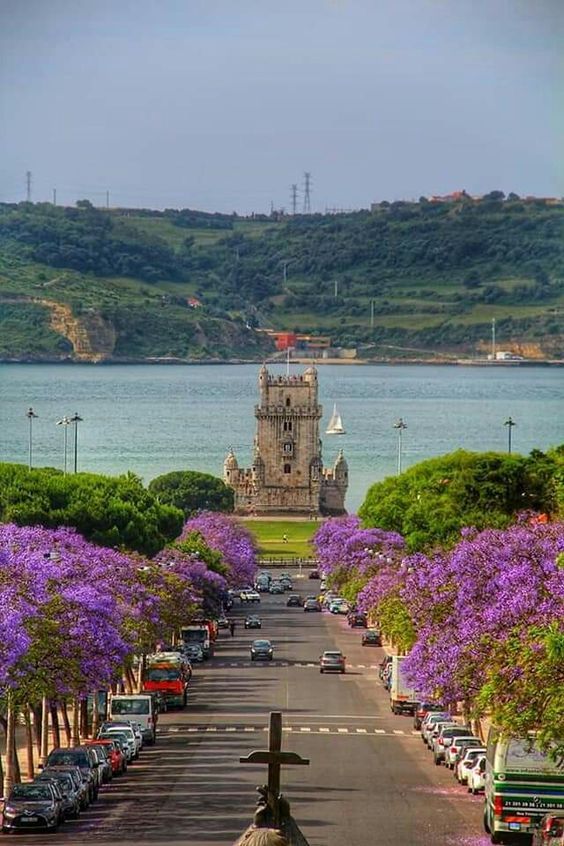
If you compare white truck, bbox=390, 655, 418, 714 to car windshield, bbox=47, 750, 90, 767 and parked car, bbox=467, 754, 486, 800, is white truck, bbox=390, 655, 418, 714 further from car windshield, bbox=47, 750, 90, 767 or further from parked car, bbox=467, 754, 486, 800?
car windshield, bbox=47, 750, 90, 767

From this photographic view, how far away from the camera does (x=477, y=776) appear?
1832 inches

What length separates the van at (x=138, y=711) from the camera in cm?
5809

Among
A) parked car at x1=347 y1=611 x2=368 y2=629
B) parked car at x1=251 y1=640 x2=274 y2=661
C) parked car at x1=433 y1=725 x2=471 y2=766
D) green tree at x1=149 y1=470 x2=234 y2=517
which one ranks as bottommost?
green tree at x1=149 y1=470 x2=234 y2=517

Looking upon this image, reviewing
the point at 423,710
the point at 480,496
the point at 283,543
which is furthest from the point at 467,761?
the point at 283,543

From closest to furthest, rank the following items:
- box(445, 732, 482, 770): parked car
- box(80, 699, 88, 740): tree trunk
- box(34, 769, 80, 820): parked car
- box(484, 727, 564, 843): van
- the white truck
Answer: box(484, 727, 564, 843): van < box(34, 769, 80, 820): parked car < box(445, 732, 482, 770): parked car < box(80, 699, 88, 740): tree trunk < the white truck

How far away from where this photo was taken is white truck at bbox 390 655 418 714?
66.7 m

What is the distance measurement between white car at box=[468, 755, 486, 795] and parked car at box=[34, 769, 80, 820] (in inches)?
303

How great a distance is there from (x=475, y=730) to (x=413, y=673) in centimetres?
277

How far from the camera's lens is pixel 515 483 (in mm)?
113375

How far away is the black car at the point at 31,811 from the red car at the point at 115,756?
837cm

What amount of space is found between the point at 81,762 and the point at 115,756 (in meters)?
3.85

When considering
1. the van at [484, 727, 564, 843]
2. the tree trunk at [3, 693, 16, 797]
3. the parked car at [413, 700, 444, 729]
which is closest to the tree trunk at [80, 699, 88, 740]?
the parked car at [413, 700, 444, 729]

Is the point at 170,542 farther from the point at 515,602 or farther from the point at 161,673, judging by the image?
the point at 515,602

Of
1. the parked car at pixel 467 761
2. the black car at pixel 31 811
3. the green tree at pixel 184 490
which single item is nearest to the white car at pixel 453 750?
the parked car at pixel 467 761
